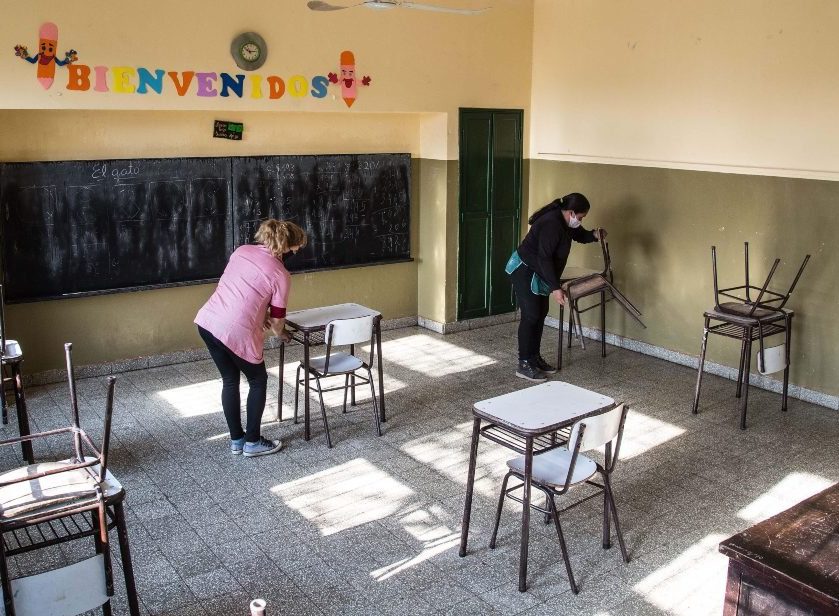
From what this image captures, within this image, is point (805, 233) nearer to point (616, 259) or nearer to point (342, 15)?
point (616, 259)

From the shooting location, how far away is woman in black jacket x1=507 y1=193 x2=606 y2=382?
19.8 feet

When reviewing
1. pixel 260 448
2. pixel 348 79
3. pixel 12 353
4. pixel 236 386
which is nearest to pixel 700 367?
pixel 260 448

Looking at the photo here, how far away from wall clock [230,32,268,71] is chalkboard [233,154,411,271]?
2.58 ft

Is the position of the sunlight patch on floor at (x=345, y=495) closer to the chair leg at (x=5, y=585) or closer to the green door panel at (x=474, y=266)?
the chair leg at (x=5, y=585)

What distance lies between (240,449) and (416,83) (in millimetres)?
3515

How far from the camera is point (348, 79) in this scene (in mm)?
6566

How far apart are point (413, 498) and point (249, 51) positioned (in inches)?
138

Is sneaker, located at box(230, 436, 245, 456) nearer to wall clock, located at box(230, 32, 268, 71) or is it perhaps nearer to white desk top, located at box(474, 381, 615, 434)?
white desk top, located at box(474, 381, 615, 434)

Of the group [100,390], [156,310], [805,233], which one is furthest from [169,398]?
[805,233]

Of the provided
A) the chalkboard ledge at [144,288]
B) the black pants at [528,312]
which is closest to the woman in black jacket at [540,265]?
the black pants at [528,312]

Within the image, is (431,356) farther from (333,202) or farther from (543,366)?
(333,202)

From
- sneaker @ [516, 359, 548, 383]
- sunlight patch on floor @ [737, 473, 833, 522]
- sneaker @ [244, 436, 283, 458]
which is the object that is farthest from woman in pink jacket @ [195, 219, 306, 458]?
sunlight patch on floor @ [737, 473, 833, 522]

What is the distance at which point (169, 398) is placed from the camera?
5.79m

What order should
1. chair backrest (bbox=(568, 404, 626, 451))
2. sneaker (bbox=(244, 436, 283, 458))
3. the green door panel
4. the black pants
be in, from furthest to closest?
1. the green door panel
2. the black pants
3. sneaker (bbox=(244, 436, 283, 458))
4. chair backrest (bbox=(568, 404, 626, 451))
